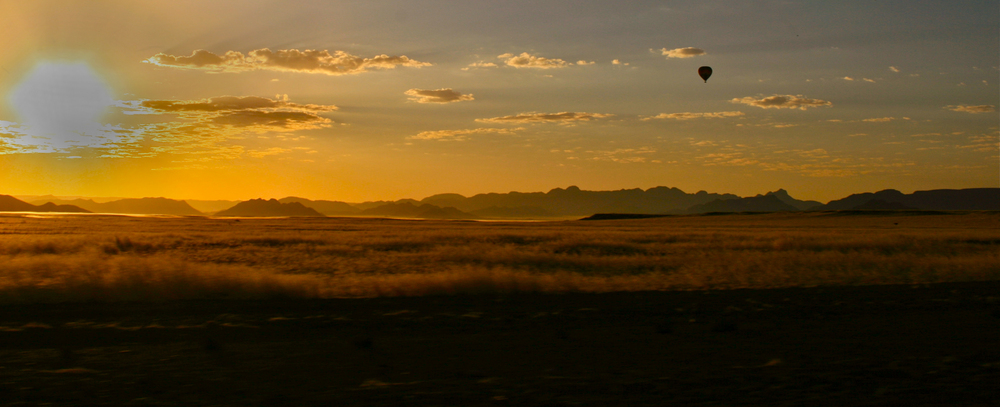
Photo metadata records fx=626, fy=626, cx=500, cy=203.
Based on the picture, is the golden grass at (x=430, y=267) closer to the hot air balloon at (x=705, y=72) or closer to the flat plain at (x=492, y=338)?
the flat plain at (x=492, y=338)

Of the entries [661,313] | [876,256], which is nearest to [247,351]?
[661,313]

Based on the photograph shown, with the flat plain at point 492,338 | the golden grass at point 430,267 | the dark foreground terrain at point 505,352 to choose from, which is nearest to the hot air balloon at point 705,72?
the golden grass at point 430,267

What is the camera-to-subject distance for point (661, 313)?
11914 mm

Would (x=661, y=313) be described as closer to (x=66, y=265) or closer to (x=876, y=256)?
(x=66, y=265)

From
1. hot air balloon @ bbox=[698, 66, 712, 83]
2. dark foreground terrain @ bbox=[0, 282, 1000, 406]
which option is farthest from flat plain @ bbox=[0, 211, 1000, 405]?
hot air balloon @ bbox=[698, 66, 712, 83]

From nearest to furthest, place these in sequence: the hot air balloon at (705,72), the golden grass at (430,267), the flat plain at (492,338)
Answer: the flat plain at (492,338)
the golden grass at (430,267)
the hot air balloon at (705,72)

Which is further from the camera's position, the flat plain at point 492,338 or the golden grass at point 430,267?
the golden grass at point 430,267

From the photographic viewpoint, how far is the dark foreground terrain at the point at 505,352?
6.90 metres

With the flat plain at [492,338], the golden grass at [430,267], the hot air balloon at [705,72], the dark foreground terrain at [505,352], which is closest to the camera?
the dark foreground terrain at [505,352]

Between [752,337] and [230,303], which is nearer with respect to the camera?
[752,337]

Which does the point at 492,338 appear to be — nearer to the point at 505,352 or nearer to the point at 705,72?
the point at 505,352

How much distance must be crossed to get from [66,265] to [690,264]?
780 inches

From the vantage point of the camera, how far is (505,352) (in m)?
8.88

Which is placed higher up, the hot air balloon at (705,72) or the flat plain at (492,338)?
the hot air balloon at (705,72)
